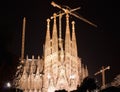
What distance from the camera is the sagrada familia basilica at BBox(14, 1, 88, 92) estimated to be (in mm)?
59844

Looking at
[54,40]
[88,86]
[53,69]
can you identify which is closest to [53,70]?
[53,69]

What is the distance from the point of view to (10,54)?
64.3 feet

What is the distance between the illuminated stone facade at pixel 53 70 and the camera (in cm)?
5984

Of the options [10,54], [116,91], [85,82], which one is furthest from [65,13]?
[10,54]

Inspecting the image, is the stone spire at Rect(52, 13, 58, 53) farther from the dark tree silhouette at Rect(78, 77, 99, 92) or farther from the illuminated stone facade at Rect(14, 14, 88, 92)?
the dark tree silhouette at Rect(78, 77, 99, 92)

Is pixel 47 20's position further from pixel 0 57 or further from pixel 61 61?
pixel 0 57

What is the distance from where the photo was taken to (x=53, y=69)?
201 feet

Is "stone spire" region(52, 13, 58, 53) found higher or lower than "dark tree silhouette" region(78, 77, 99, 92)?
higher

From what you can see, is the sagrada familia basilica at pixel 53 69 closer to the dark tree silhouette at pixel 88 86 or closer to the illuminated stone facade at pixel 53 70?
the illuminated stone facade at pixel 53 70

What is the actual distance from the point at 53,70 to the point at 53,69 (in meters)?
0.17

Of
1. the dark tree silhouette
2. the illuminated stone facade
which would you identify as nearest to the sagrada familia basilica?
the illuminated stone facade

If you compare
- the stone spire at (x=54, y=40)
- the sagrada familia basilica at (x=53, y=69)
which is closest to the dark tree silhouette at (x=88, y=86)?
the sagrada familia basilica at (x=53, y=69)

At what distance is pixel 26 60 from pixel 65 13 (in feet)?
47.6

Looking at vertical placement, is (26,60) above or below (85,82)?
above
